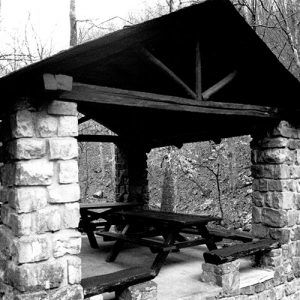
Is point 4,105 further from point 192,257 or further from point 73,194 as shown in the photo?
point 192,257

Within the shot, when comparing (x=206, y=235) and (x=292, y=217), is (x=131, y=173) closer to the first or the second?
(x=206, y=235)

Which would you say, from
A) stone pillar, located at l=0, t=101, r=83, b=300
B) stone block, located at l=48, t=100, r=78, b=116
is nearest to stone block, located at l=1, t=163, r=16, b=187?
stone pillar, located at l=0, t=101, r=83, b=300

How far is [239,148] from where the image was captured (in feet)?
52.1

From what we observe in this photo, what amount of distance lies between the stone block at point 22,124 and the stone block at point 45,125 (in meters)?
0.05

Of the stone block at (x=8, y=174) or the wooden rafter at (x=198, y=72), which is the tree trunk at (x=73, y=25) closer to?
the wooden rafter at (x=198, y=72)

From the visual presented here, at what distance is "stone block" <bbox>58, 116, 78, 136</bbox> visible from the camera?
12.2ft

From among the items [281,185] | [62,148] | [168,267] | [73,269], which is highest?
[62,148]

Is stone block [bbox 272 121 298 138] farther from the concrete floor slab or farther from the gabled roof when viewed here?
the concrete floor slab

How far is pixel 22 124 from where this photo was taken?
11.5ft

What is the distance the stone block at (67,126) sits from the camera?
12.2ft

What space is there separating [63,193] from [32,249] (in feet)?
1.86

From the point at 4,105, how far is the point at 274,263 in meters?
4.38

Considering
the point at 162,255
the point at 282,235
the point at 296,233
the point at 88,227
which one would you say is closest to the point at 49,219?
the point at 162,255

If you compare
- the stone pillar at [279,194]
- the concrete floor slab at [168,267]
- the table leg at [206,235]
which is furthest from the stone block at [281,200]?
the concrete floor slab at [168,267]
